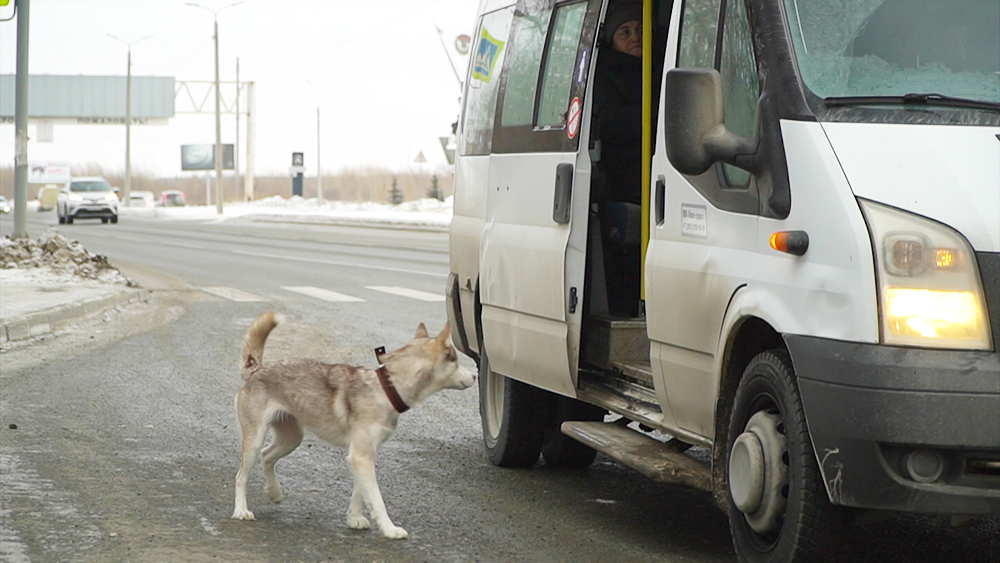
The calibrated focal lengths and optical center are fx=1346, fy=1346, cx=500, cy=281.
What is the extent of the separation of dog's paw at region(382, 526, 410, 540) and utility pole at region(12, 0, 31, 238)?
16.3m

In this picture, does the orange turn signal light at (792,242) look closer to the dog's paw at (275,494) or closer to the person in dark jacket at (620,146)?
the person in dark jacket at (620,146)

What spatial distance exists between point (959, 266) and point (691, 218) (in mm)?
1226

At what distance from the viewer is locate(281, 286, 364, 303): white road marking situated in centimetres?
1719

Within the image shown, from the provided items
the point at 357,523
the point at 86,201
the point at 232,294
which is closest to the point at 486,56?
the point at 357,523

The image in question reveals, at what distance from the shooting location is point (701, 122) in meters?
4.29

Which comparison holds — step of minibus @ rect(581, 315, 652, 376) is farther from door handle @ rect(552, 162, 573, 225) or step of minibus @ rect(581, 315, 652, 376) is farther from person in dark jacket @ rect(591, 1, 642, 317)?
door handle @ rect(552, 162, 573, 225)

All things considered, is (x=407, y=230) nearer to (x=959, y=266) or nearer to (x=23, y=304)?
(x=23, y=304)

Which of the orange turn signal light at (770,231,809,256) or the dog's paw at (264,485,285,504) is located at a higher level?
the orange turn signal light at (770,231,809,256)

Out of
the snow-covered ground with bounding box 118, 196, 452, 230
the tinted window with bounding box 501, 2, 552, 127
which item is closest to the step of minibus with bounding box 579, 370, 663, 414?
the tinted window with bounding box 501, 2, 552, 127

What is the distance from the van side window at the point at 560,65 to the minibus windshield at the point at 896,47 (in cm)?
177

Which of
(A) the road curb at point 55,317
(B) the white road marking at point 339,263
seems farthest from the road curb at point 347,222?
(A) the road curb at point 55,317

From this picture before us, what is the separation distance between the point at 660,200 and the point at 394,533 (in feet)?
5.59

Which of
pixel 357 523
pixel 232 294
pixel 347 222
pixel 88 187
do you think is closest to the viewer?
pixel 357 523

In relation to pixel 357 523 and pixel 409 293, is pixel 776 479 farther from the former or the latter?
pixel 409 293
